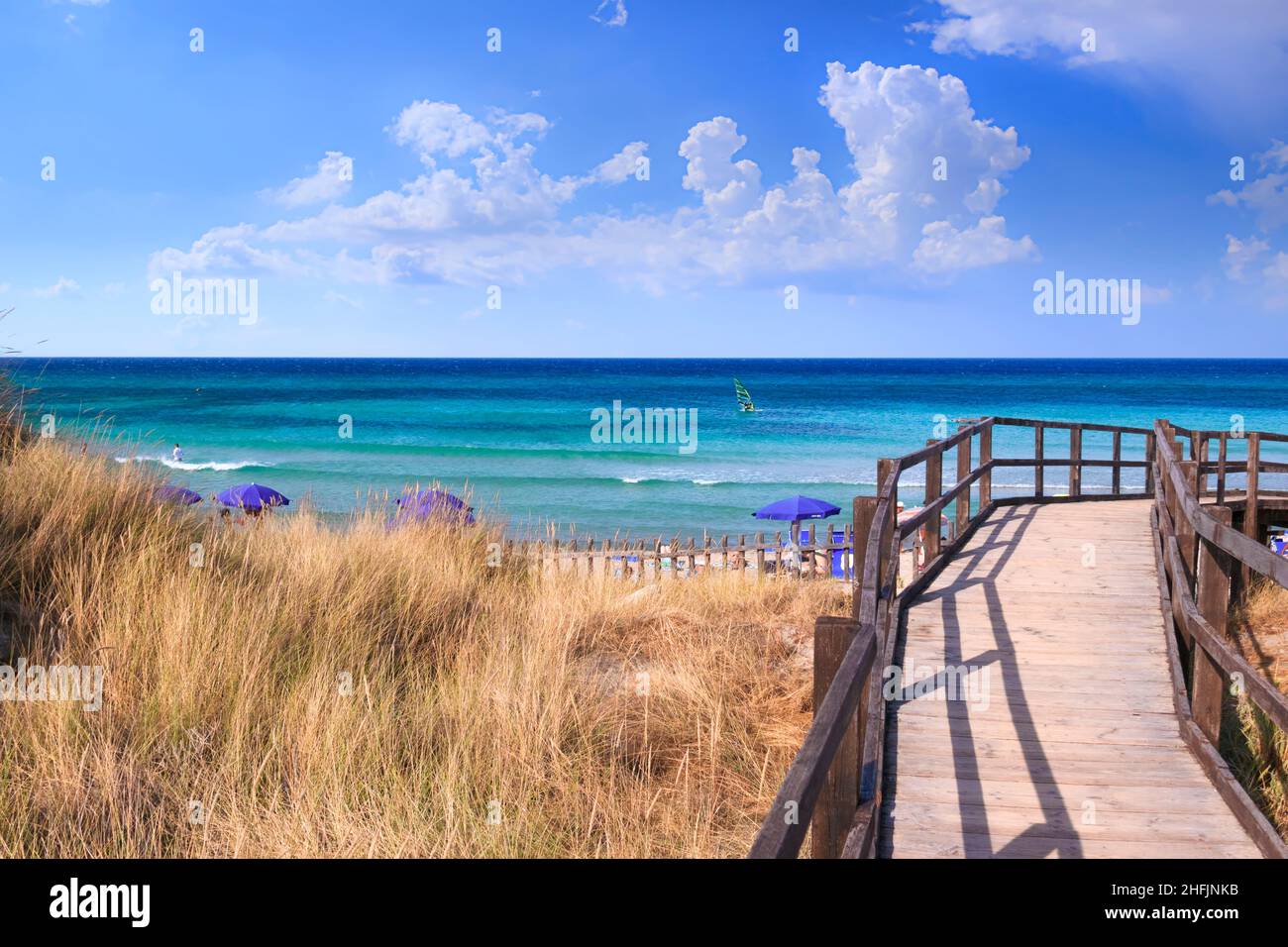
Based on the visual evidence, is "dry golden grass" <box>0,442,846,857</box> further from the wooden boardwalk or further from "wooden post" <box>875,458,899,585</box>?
"wooden post" <box>875,458,899,585</box>

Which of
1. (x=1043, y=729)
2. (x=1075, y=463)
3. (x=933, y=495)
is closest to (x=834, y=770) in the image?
(x=1043, y=729)

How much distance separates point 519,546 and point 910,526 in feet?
15.2

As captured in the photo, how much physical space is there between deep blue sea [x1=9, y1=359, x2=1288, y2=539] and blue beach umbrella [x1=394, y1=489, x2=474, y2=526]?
24 centimetres

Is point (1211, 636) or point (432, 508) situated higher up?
point (432, 508)

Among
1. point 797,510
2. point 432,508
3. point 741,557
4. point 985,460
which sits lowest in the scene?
point 741,557

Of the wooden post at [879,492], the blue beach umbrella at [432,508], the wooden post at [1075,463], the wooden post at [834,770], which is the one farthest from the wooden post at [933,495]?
the wooden post at [1075,463]

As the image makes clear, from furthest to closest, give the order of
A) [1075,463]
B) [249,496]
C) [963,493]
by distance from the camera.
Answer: [249,496] < [1075,463] < [963,493]

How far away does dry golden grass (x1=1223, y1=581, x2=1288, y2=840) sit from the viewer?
229 inches

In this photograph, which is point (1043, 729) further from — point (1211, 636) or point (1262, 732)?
point (1262, 732)

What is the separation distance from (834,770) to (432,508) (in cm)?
668

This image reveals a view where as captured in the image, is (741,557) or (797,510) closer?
(741,557)

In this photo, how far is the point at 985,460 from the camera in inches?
434

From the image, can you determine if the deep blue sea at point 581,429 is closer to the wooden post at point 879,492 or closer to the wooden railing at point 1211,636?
the wooden post at point 879,492
